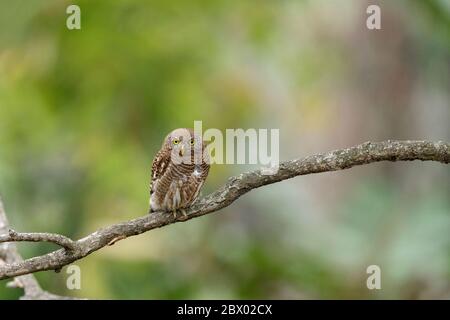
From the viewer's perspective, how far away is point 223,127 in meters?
9.89

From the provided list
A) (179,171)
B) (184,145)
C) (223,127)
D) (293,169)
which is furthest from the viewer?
(223,127)

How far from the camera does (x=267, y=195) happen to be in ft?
36.9

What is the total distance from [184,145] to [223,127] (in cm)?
547

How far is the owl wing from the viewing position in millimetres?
4594

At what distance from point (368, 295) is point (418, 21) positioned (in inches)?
160

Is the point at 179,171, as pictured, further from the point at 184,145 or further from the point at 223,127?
the point at 223,127

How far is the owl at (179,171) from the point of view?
4402 millimetres

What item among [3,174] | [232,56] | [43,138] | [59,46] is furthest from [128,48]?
[232,56]

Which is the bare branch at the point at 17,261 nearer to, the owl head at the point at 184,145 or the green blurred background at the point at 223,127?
Answer: the owl head at the point at 184,145

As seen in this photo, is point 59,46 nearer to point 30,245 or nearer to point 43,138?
point 43,138

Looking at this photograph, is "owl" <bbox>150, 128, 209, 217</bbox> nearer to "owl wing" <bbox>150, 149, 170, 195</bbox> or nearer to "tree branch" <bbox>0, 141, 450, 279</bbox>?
"owl wing" <bbox>150, 149, 170, 195</bbox>

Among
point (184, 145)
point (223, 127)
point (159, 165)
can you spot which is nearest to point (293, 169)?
point (184, 145)

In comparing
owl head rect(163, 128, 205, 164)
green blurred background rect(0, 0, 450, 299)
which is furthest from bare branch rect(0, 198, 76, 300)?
green blurred background rect(0, 0, 450, 299)

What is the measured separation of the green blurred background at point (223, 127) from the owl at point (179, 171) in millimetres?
2870
